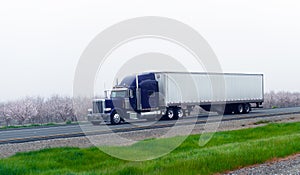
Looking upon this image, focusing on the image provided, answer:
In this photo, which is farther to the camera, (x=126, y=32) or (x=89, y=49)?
(x=126, y=32)

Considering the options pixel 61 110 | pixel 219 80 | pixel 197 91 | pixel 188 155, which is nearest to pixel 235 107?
pixel 219 80

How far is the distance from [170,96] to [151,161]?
19894 mm

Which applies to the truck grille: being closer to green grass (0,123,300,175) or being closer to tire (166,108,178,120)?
tire (166,108,178,120)

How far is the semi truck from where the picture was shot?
28645 millimetres

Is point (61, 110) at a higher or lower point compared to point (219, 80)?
lower

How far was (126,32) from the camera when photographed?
607 inches

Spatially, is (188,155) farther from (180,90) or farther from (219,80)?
(219,80)

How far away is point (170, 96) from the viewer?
102 ft

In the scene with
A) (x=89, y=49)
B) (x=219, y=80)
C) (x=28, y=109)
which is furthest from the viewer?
(x=28, y=109)

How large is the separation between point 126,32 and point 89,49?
98.2 inches

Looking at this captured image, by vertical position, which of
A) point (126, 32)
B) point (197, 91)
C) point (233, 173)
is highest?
point (126, 32)

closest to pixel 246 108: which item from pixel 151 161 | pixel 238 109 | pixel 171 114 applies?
pixel 238 109

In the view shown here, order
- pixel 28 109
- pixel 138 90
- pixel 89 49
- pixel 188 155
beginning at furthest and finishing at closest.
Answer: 1. pixel 28 109
2. pixel 138 90
3. pixel 89 49
4. pixel 188 155

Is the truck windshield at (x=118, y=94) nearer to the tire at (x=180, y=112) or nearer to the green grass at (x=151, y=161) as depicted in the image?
the tire at (x=180, y=112)
